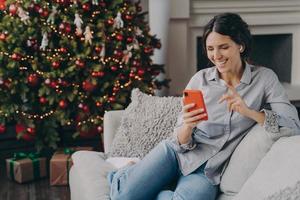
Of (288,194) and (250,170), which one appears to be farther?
(250,170)

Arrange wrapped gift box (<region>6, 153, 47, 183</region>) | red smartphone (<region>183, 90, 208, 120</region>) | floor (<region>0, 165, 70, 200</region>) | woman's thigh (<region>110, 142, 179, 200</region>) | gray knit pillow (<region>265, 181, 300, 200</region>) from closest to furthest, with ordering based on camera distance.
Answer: gray knit pillow (<region>265, 181, 300, 200</region>) < red smartphone (<region>183, 90, 208, 120</region>) < woman's thigh (<region>110, 142, 179, 200</region>) < floor (<region>0, 165, 70, 200</region>) < wrapped gift box (<region>6, 153, 47, 183</region>)

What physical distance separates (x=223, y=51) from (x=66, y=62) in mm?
1582

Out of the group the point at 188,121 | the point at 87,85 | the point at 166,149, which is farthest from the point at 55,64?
the point at 188,121

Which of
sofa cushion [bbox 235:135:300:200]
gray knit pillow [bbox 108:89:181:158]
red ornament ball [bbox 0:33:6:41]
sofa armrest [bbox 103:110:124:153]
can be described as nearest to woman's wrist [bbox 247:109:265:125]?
sofa cushion [bbox 235:135:300:200]

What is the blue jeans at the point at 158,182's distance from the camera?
1769 millimetres

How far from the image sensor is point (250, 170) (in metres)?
1.76

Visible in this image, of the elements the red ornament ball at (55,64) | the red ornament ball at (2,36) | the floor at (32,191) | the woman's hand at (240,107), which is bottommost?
the floor at (32,191)

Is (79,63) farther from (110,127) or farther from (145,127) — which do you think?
(145,127)

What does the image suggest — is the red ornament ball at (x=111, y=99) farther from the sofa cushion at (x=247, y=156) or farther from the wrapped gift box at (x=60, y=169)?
the sofa cushion at (x=247, y=156)

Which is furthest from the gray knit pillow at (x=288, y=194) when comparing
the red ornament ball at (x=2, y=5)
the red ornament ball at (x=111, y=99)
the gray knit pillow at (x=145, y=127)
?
the red ornament ball at (x=2, y=5)

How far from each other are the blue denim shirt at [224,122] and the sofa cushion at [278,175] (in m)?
0.19

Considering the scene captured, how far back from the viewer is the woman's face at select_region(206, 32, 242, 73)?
6.01ft

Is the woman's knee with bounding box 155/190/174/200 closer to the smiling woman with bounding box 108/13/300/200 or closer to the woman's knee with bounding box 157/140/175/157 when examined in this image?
the smiling woman with bounding box 108/13/300/200

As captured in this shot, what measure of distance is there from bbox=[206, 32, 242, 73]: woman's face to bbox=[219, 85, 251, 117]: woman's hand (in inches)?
5.6
